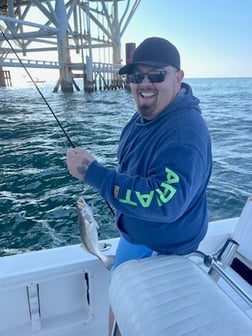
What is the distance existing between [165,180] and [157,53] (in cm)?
60

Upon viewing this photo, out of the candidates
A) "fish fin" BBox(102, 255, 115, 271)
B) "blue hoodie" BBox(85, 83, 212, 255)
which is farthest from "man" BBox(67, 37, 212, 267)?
"fish fin" BBox(102, 255, 115, 271)

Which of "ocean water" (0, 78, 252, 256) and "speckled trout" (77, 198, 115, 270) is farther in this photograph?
"ocean water" (0, 78, 252, 256)

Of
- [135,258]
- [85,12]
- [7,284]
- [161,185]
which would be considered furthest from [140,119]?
[85,12]

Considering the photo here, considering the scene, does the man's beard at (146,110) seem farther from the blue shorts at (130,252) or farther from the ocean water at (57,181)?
the ocean water at (57,181)

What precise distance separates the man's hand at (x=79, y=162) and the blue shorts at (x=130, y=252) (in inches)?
19.0

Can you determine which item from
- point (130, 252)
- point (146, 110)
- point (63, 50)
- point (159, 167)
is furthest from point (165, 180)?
A: point (63, 50)

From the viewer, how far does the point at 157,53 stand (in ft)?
4.49

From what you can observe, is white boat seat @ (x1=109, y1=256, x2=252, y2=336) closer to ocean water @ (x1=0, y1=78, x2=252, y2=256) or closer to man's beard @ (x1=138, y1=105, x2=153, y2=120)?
man's beard @ (x1=138, y1=105, x2=153, y2=120)

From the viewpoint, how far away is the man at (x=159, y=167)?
1206 millimetres

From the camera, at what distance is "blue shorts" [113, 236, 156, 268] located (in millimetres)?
1549

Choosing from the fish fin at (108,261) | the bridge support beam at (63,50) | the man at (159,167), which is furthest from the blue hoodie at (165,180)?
the bridge support beam at (63,50)

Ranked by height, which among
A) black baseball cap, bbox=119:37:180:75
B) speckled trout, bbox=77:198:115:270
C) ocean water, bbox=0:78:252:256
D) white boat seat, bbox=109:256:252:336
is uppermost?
black baseball cap, bbox=119:37:180:75

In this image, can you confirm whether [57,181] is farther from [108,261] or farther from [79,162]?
[79,162]

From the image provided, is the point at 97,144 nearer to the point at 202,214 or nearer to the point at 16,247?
the point at 16,247
